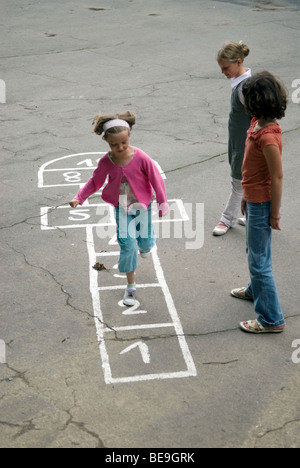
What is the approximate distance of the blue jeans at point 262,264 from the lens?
507cm

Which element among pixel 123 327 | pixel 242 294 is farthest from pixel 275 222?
pixel 123 327

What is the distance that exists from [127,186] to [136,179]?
0.38 feet

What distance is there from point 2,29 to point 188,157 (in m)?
11.0

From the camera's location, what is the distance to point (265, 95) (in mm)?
4672

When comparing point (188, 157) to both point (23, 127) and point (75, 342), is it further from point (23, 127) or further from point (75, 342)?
point (75, 342)

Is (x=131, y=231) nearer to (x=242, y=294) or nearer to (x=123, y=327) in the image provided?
(x=123, y=327)

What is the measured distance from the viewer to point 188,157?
9328 mm

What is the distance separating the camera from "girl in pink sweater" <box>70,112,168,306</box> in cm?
532

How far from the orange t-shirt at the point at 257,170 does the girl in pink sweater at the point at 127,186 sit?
0.80 meters

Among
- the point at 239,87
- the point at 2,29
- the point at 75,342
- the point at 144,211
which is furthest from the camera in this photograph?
the point at 2,29

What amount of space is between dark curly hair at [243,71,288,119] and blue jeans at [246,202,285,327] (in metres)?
0.73

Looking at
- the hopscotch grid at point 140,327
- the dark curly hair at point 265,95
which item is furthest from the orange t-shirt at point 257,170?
the hopscotch grid at point 140,327

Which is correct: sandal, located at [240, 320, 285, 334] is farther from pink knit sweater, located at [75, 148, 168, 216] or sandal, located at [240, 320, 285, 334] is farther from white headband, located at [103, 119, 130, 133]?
white headband, located at [103, 119, 130, 133]
